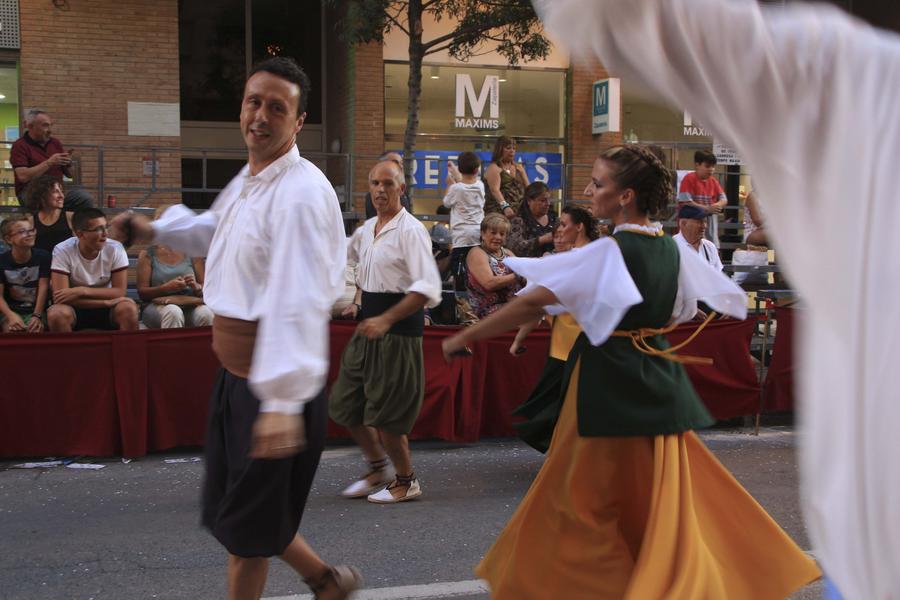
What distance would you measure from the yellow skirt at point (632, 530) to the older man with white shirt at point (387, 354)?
2.20m

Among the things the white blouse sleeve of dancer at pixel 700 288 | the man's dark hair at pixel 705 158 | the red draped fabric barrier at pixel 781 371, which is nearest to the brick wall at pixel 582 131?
the man's dark hair at pixel 705 158

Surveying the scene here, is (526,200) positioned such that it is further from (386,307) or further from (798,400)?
(798,400)

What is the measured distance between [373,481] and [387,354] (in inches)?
32.9

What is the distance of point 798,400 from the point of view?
1657 millimetres

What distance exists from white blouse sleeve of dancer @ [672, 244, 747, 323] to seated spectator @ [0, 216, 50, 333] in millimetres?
5767

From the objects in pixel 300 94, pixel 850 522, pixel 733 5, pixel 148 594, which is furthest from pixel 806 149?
pixel 148 594

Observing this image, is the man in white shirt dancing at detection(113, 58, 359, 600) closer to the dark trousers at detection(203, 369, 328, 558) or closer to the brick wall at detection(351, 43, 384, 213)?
the dark trousers at detection(203, 369, 328, 558)

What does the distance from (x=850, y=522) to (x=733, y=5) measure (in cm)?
82

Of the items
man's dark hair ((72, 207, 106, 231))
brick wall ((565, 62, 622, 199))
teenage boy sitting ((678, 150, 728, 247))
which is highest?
brick wall ((565, 62, 622, 199))

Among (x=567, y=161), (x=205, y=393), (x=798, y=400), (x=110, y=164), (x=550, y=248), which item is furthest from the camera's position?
(x=567, y=161)

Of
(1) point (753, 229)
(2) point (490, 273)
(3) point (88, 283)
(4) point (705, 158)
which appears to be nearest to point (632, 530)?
(2) point (490, 273)

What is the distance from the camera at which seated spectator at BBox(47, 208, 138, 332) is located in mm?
7941

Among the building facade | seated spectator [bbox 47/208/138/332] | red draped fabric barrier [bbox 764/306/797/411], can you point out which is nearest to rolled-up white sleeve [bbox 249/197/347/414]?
seated spectator [bbox 47/208/138/332]

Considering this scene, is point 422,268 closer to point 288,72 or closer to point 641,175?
point 641,175
